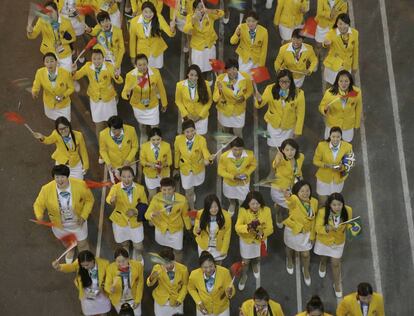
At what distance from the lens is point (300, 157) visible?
1411 cm

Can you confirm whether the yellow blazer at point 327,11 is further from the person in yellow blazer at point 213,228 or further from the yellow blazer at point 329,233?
the person in yellow blazer at point 213,228

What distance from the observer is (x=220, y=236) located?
13.6 metres

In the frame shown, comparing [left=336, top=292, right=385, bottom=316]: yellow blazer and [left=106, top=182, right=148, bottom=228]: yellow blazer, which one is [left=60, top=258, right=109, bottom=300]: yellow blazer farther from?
[left=336, top=292, right=385, bottom=316]: yellow blazer

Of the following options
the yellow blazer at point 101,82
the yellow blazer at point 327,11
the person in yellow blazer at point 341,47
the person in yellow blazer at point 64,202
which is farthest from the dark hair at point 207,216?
the yellow blazer at point 327,11

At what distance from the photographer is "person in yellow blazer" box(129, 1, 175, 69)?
15484 mm

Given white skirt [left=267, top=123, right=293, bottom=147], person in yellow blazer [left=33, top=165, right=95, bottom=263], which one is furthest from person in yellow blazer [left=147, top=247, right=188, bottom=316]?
white skirt [left=267, top=123, right=293, bottom=147]

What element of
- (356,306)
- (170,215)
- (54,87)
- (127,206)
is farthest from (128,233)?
(356,306)

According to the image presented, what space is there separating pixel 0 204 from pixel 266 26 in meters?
4.92

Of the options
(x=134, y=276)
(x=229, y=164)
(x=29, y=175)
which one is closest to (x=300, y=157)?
(x=229, y=164)

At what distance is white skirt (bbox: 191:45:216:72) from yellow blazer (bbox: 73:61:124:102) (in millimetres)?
1271

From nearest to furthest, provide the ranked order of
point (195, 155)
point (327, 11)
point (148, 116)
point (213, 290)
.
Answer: point (213, 290) < point (195, 155) < point (148, 116) < point (327, 11)

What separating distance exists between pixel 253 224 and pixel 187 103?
2.18m

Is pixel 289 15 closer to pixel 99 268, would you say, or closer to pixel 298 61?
pixel 298 61

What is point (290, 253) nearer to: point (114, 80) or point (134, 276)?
point (134, 276)
